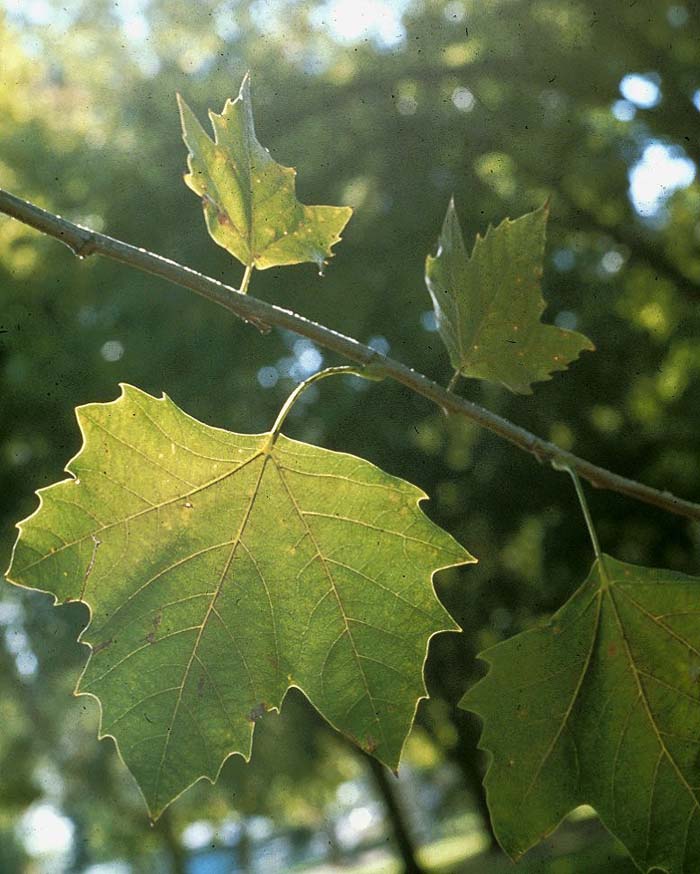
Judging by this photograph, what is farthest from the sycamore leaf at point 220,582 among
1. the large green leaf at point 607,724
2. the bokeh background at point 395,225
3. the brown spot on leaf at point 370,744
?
the bokeh background at point 395,225

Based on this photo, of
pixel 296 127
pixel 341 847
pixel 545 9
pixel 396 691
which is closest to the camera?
pixel 396 691

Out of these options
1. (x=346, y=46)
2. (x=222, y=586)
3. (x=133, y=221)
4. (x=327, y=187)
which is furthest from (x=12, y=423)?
(x=222, y=586)

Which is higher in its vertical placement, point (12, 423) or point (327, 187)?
point (327, 187)

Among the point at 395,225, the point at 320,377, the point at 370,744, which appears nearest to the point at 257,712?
the point at 370,744

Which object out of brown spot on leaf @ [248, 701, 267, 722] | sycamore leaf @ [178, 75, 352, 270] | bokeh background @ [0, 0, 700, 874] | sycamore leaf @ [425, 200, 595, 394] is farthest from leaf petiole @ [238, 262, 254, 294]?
bokeh background @ [0, 0, 700, 874]

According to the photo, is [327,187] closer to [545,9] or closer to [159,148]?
[159,148]

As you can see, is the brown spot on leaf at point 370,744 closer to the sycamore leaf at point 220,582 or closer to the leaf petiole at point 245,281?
the sycamore leaf at point 220,582

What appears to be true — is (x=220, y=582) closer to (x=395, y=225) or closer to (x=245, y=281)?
(x=245, y=281)

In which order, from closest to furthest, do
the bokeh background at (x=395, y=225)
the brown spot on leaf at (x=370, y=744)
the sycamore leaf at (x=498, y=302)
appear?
1. the brown spot on leaf at (x=370, y=744)
2. the sycamore leaf at (x=498, y=302)
3. the bokeh background at (x=395, y=225)
